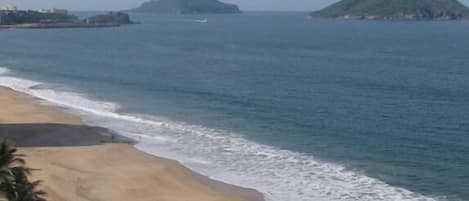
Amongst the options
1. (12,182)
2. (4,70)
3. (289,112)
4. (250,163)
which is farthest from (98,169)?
(4,70)

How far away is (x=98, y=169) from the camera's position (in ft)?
134

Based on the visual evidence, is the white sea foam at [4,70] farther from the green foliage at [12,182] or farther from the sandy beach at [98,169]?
the green foliage at [12,182]

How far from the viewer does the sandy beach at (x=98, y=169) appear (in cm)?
3647

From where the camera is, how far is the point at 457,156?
44938 millimetres

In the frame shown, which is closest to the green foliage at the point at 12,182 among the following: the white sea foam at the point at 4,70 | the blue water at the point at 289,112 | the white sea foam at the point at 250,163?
the white sea foam at the point at 250,163

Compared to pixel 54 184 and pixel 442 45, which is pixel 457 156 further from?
pixel 442 45

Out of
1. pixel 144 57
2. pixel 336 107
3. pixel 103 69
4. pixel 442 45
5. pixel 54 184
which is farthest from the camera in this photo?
pixel 442 45

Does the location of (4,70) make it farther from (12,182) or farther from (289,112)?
(12,182)

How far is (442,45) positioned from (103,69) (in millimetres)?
78022

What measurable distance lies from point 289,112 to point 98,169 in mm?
22813

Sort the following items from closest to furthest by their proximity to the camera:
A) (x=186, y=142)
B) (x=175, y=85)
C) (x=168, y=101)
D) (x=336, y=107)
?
(x=186, y=142), (x=336, y=107), (x=168, y=101), (x=175, y=85)

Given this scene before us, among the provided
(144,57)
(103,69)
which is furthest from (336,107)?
(144,57)

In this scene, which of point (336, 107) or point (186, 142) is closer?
point (186, 142)

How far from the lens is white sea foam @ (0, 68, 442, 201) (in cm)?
3744
